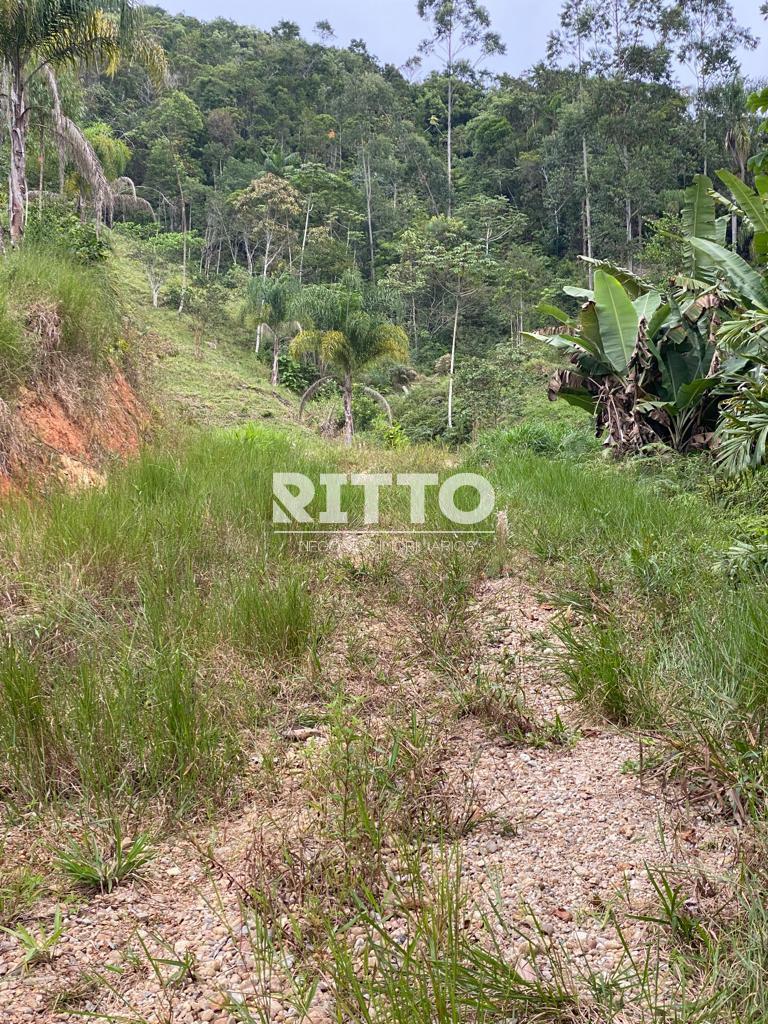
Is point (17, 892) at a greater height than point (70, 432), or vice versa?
point (70, 432)

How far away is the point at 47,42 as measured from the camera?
10211 mm

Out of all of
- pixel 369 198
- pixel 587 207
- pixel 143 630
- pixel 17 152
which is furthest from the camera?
pixel 369 198

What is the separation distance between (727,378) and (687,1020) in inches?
245

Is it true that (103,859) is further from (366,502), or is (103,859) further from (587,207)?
(587,207)

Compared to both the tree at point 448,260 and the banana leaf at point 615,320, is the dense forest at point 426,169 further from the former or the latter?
the banana leaf at point 615,320

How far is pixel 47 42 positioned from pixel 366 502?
10.2 meters

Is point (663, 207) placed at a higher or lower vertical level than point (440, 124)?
lower

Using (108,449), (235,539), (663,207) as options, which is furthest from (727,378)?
(663,207)

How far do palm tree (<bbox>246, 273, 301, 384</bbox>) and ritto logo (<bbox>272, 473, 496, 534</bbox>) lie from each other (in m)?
22.8

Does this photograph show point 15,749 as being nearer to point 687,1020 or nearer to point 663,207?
point 687,1020

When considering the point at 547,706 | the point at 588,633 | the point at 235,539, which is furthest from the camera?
the point at 235,539

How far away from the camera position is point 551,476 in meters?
6.02

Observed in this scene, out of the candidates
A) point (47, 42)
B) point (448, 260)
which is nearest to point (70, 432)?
point (47, 42)

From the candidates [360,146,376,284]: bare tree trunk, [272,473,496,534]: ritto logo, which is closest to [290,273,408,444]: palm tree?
[272,473,496,534]: ritto logo
